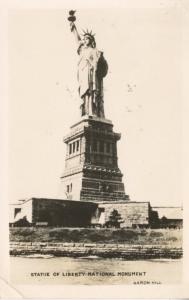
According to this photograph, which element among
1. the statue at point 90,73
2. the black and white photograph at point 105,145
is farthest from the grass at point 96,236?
the statue at point 90,73

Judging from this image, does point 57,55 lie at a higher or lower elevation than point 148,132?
higher

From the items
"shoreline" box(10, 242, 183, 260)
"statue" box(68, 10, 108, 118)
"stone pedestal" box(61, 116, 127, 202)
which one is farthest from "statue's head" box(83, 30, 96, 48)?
"shoreline" box(10, 242, 183, 260)

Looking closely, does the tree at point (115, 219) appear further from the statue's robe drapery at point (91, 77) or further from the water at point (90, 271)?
the statue's robe drapery at point (91, 77)

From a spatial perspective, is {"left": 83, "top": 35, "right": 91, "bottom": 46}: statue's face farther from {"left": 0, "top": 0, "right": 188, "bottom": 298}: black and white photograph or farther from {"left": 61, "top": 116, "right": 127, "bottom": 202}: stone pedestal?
{"left": 61, "top": 116, "right": 127, "bottom": 202}: stone pedestal

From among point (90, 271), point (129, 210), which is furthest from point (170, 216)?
point (90, 271)

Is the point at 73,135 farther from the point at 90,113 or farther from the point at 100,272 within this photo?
the point at 100,272

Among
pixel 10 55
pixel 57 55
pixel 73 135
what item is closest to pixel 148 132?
pixel 73 135

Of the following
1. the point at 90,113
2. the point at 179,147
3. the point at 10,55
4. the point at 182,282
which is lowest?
the point at 182,282
